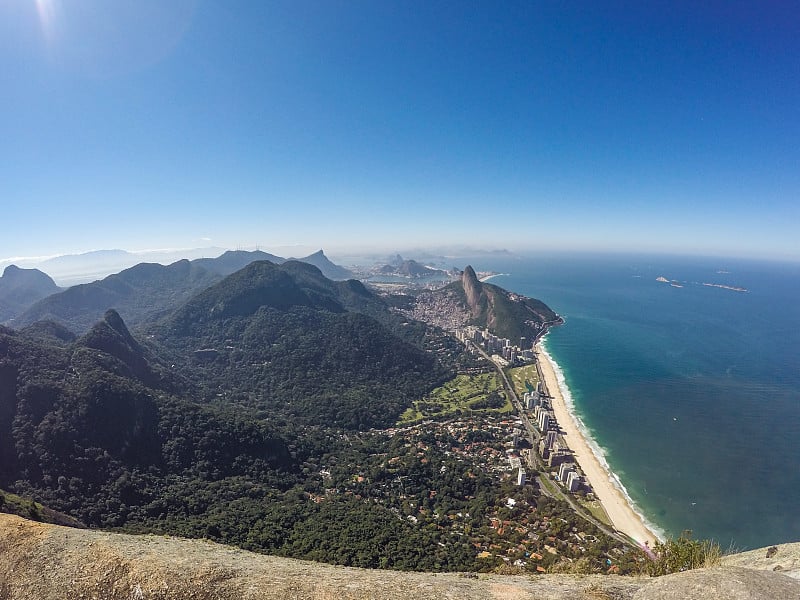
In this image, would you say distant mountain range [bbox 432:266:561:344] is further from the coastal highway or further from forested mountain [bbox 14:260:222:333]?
forested mountain [bbox 14:260:222:333]

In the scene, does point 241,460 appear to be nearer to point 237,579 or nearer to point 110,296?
point 237,579

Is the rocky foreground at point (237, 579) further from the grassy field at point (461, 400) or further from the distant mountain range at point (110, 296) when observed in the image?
the distant mountain range at point (110, 296)

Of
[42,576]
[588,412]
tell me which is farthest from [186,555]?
[588,412]

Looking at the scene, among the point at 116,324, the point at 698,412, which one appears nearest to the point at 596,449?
the point at 698,412

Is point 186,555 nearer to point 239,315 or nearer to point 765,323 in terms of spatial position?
point 239,315

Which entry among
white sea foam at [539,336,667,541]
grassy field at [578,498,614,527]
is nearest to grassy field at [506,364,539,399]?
white sea foam at [539,336,667,541]
